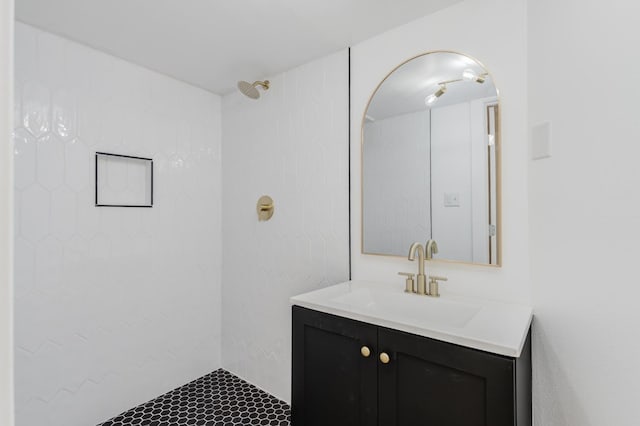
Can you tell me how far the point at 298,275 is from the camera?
211 centimetres

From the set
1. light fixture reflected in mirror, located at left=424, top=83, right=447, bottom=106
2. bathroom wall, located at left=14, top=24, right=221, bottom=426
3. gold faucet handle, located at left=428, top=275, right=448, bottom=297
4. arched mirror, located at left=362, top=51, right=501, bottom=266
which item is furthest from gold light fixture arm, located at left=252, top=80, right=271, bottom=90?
gold faucet handle, located at left=428, top=275, right=448, bottom=297

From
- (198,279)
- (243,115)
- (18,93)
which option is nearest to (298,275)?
(198,279)

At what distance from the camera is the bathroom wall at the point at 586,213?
0.86 metres

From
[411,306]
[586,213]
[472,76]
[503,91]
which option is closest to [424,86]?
[472,76]

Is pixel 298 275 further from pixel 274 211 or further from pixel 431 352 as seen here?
pixel 431 352

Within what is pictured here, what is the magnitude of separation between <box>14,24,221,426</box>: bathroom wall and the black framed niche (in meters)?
0.04

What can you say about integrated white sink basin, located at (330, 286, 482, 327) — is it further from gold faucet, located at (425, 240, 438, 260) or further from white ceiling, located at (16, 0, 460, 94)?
white ceiling, located at (16, 0, 460, 94)

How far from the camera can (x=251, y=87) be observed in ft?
6.92

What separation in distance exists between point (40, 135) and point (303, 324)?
64.1 inches

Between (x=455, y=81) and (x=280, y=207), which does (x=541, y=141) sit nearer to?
(x=455, y=81)

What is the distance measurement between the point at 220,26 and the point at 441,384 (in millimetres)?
1859

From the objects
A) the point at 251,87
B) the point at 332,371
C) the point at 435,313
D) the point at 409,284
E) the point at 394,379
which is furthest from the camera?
the point at 251,87

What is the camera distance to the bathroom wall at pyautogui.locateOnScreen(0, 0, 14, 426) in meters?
0.24

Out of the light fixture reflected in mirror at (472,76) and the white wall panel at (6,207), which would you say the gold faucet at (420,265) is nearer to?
the light fixture reflected in mirror at (472,76)
